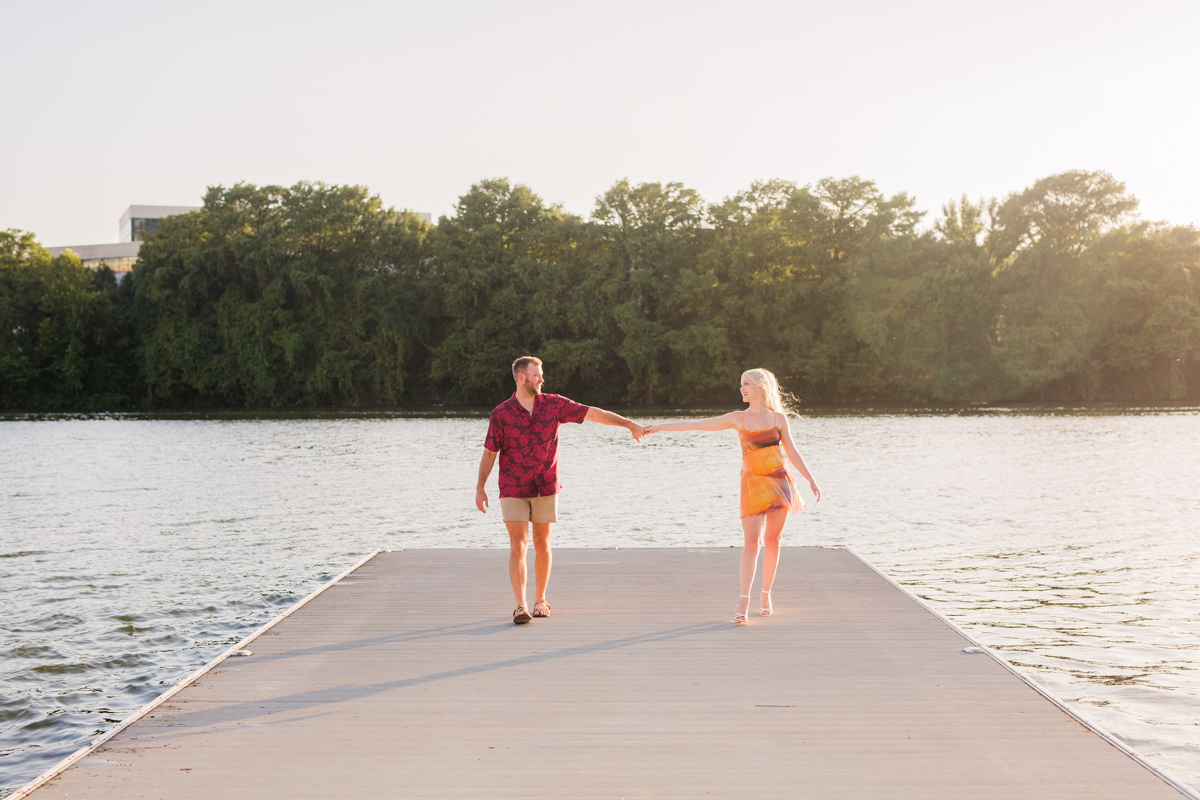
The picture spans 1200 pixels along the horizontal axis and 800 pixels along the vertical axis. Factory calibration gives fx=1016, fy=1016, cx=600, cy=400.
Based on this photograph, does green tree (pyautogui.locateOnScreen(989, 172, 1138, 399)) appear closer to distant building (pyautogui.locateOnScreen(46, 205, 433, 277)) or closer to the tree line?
the tree line

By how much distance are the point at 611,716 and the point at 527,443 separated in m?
2.09

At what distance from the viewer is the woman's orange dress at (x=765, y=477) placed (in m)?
6.52

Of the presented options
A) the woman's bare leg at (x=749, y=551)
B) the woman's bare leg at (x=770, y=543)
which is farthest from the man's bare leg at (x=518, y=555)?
the woman's bare leg at (x=770, y=543)

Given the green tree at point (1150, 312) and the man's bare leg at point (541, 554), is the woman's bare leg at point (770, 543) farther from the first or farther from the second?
the green tree at point (1150, 312)

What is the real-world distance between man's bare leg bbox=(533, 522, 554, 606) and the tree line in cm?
5187

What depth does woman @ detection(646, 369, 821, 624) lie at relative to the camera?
21.3 ft

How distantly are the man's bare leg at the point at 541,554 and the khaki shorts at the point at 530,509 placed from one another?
72 millimetres

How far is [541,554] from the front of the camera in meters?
6.68

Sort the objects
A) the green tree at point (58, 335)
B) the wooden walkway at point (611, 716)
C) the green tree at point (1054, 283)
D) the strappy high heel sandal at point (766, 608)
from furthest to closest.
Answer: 1. the green tree at point (58, 335)
2. the green tree at point (1054, 283)
3. the strappy high heel sandal at point (766, 608)
4. the wooden walkway at point (611, 716)

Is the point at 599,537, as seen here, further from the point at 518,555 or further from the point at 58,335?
the point at 58,335

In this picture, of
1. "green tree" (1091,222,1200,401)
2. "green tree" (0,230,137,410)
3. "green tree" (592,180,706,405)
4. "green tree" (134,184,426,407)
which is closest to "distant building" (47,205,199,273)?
"green tree" (0,230,137,410)

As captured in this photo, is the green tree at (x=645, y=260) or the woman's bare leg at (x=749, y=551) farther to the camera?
the green tree at (x=645, y=260)

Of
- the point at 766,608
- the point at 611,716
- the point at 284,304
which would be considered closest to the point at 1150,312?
the point at 284,304

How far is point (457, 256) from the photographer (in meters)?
63.4
